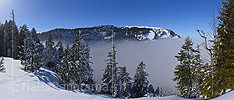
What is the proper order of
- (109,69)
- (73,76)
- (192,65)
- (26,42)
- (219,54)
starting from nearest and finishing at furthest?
1. (219,54)
2. (192,65)
3. (73,76)
4. (26,42)
5. (109,69)

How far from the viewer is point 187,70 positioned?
14578 mm

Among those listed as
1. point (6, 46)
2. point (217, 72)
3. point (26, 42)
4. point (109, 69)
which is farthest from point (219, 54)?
point (6, 46)

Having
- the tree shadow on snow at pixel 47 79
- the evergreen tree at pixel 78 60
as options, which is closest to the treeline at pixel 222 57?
the evergreen tree at pixel 78 60

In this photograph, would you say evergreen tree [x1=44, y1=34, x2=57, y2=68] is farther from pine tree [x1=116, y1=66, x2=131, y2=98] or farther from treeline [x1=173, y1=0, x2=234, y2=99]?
treeline [x1=173, y1=0, x2=234, y2=99]

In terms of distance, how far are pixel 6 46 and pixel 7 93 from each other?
162ft

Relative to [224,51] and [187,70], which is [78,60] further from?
[224,51]

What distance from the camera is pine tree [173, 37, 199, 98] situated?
14.4 meters

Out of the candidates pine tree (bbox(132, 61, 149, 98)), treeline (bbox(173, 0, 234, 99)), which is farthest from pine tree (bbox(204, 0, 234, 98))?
pine tree (bbox(132, 61, 149, 98))

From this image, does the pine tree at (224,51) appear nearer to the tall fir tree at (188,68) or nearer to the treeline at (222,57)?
the treeline at (222,57)

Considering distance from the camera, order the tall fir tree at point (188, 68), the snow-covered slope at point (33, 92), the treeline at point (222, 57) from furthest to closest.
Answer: the tall fir tree at point (188, 68), the treeline at point (222, 57), the snow-covered slope at point (33, 92)

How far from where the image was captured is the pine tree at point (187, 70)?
1437 cm

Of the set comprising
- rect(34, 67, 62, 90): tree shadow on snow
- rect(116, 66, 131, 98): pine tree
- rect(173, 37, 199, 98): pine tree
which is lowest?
rect(116, 66, 131, 98): pine tree

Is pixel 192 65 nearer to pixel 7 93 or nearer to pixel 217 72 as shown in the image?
pixel 217 72

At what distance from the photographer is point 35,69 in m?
22.5
